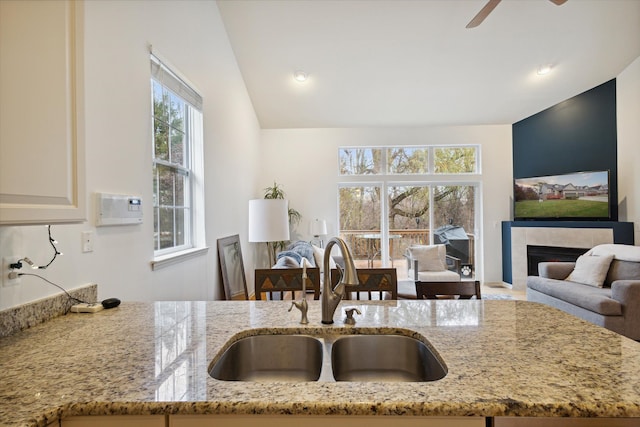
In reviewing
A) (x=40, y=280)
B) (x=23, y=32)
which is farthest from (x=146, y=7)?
(x=40, y=280)

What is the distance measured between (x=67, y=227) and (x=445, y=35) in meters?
4.04

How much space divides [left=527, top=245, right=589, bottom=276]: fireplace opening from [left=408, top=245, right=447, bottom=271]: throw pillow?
1.48 m

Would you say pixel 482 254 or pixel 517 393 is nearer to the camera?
pixel 517 393

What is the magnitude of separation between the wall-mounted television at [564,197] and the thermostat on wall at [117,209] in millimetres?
5296

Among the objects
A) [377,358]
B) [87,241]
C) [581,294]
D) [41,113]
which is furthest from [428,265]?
[41,113]

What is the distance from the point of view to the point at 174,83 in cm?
244

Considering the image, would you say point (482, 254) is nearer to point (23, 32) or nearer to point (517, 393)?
point (517, 393)

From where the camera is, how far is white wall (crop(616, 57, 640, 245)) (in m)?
3.90

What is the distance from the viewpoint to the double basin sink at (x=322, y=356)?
1100mm

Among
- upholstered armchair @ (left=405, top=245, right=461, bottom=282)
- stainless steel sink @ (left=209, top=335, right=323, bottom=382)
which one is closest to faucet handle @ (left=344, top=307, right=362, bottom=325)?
stainless steel sink @ (left=209, top=335, right=323, bottom=382)

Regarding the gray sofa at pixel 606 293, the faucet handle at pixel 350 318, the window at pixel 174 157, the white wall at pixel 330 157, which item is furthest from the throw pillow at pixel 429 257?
the faucet handle at pixel 350 318

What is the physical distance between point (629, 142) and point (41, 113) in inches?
223

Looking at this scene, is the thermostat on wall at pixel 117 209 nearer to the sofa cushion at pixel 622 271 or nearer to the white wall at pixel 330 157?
the white wall at pixel 330 157

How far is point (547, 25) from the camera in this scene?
3.52 metres
